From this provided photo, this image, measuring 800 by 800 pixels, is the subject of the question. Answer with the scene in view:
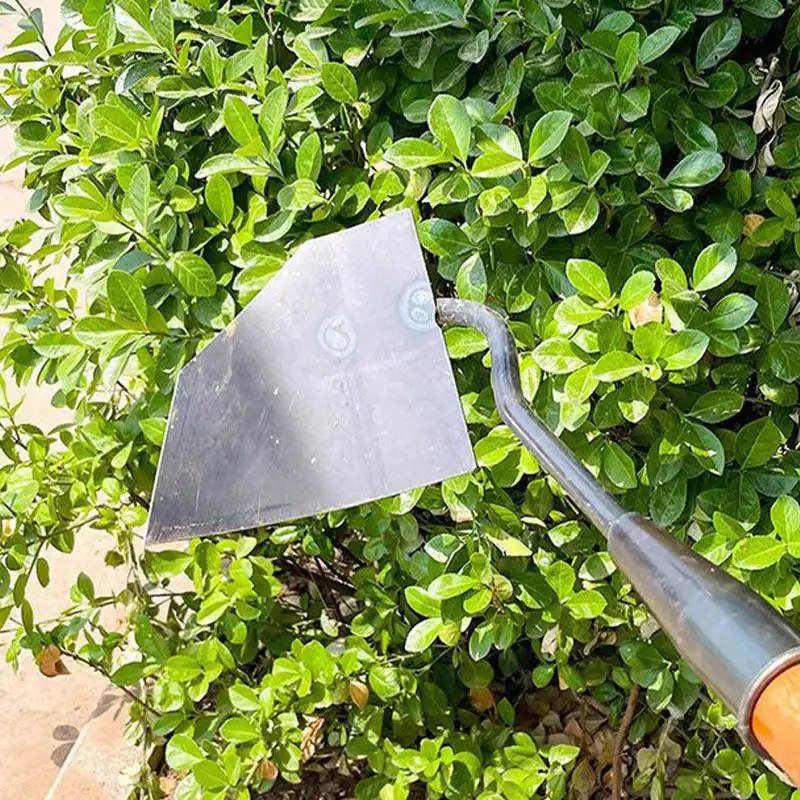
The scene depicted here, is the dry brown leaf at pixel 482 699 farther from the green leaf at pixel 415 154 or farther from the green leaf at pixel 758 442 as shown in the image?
the green leaf at pixel 415 154

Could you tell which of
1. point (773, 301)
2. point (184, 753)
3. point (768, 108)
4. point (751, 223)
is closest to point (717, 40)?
point (768, 108)

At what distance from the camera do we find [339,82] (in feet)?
4.15

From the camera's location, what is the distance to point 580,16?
1.25 meters

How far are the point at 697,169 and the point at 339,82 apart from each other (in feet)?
1.48

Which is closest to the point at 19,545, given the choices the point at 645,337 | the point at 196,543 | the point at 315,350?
the point at 196,543

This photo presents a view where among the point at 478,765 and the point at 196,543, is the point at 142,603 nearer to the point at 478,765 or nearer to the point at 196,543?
the point at 196,543

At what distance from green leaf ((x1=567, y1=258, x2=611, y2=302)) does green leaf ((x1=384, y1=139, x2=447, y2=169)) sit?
20 cm

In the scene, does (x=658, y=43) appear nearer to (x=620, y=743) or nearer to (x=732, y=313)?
(x=732, y=313)

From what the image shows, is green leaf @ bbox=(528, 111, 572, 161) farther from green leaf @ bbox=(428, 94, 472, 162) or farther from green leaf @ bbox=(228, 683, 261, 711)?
green leaf @ bbox=(228, 683, 261, 711)

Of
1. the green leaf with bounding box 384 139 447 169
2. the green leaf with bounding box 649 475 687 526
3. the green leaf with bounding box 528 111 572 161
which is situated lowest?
the green leaf with bounding box 649 475 687 526

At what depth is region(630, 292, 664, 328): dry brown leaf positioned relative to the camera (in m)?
1.13

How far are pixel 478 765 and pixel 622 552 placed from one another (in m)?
0.87

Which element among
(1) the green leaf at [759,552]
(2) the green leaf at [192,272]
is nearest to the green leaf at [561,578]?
(1) the green leaf at [759,552]

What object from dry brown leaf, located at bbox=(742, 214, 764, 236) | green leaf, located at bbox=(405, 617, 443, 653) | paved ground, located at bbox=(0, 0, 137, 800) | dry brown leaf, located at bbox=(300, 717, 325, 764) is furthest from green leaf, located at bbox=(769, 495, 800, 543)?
paved ground, located at bbox=(0, 0, 137, 800)
